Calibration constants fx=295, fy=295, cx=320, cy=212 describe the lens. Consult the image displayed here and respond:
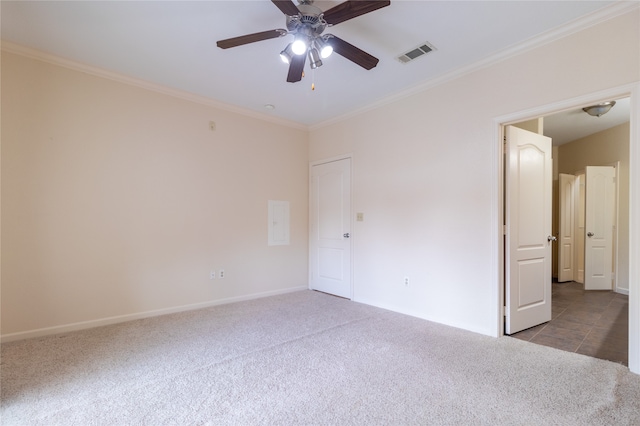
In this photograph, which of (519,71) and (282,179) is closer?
(519,71)

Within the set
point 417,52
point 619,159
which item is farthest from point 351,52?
point 619,159

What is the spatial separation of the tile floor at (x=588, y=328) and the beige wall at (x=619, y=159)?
67 cm

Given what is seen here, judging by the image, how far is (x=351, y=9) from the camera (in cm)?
194

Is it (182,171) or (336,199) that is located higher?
(182,171)

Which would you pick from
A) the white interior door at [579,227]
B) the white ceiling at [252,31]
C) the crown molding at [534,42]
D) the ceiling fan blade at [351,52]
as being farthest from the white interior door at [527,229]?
the white interior door at [579,227]

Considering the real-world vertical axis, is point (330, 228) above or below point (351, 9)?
below

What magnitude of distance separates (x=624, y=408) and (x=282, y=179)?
4.40 meters

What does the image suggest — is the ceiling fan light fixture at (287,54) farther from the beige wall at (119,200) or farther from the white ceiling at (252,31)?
the beige wall at (119,200)

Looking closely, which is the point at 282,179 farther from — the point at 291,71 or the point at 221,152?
the point at 291,71

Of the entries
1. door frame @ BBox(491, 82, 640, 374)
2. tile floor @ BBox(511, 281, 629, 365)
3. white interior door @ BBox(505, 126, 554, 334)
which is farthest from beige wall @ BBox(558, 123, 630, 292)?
door frame @ BBox(491, 82, 640, 374)

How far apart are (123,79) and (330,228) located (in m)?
3.39

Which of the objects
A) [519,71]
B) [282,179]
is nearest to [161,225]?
[282,179]

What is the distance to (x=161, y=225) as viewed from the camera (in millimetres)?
3748

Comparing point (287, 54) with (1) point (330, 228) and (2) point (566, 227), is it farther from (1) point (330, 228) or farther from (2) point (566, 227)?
(2) point (566, 227)
